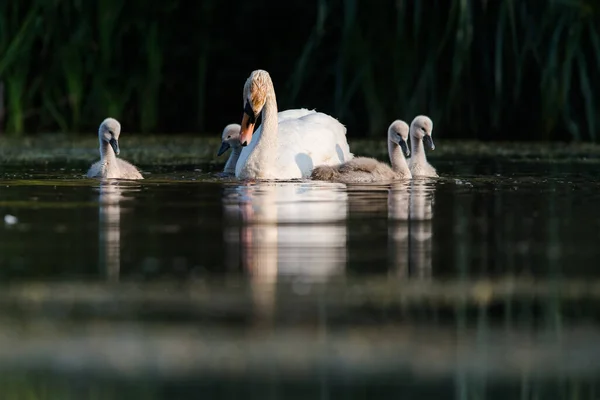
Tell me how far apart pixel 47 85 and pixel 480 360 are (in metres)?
12.6

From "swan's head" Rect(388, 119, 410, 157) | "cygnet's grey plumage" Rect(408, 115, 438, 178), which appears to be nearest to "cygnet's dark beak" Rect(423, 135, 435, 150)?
"cygnet's grey plumage" Rect(408, 115, 438, 178)

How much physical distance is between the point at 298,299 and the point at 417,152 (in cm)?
816

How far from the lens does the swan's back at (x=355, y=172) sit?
40.2 feet

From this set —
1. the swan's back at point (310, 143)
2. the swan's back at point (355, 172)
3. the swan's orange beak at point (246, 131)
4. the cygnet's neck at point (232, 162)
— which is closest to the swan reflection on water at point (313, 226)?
the swan's back at point (355, 172)

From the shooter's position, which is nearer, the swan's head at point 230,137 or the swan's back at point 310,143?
the swan's back at point 310,143

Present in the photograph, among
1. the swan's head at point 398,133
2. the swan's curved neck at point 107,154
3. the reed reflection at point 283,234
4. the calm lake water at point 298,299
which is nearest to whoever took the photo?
the calm lake water at point 298,299

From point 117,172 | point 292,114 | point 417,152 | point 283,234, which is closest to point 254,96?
point 292,114

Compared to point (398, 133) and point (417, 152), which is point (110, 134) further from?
point (417, 152)

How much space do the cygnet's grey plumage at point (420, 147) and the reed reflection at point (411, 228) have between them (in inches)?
47.4

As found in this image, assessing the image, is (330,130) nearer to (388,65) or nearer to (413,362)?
(388,65)

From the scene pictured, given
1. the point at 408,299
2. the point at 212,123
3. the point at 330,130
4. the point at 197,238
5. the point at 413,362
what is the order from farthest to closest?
the point at 212,123 → the point at 330,130 → the point at 197,238 → the point at 408,299 → the point at 413,362

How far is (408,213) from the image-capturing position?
9.28m

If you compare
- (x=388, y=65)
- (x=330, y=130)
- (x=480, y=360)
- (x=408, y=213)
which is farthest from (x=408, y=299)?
(x=388, y=65)

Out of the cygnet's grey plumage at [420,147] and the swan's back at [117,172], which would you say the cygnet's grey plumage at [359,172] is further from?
the swan's back at [117,172]
